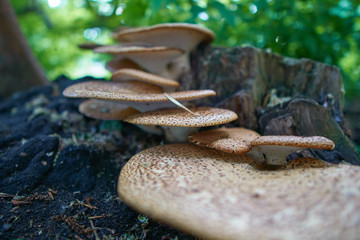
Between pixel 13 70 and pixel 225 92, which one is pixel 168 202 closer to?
pixel 225 92

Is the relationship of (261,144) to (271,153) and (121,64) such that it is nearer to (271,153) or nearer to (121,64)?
(271,153)

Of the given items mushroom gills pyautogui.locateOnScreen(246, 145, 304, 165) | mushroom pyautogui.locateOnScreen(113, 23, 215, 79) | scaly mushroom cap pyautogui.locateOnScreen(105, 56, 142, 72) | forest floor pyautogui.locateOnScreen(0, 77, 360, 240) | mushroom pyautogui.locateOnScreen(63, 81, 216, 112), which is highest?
mushroom pyautogui.locateOnScreen(113, 23, 215, 79)

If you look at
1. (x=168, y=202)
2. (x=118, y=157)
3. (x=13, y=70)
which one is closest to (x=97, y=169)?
(x=118, y=157)

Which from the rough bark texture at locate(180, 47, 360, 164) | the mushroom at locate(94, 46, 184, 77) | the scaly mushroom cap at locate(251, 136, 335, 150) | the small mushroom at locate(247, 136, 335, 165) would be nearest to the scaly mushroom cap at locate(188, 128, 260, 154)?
the small mushroom at locate(247, 136, 335, 165)

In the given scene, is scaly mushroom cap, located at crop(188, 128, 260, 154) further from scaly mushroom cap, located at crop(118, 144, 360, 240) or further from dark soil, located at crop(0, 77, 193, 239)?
dark soil, located at crop(0, 77, 193, 239)

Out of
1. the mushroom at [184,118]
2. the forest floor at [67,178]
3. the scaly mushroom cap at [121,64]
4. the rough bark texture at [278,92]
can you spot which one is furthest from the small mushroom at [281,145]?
the scaly mushroom cap at [121,64]

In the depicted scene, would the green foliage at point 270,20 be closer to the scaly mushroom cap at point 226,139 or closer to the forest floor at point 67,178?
the scaly mushroom cap at point 226,139
